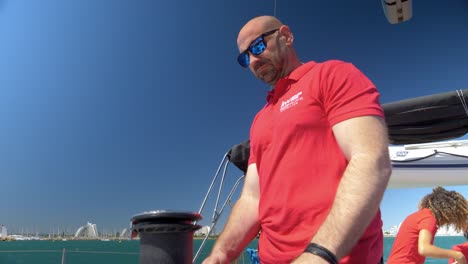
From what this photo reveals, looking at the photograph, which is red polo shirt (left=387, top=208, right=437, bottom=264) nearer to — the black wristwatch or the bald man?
the bald man

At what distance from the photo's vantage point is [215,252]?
1364mm

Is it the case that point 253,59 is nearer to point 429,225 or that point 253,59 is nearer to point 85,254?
point 429,225

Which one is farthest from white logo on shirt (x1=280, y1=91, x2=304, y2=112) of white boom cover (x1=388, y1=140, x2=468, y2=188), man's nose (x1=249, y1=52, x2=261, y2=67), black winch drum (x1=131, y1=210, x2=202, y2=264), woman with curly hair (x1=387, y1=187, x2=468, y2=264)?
white boom cover (x1=388, y1=140, x2=468, y2=188)

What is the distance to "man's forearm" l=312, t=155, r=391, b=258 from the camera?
2.51ft

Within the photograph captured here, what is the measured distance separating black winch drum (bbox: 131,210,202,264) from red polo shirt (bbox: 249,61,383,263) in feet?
0.93

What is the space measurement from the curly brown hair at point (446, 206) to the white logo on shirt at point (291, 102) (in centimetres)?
173

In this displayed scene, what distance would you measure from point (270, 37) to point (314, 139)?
525 millimetres

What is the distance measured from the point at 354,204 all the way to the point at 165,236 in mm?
504

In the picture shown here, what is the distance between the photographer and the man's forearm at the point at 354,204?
2.51 ft

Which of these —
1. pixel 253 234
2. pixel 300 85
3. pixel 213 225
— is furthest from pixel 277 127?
pixel 213 225

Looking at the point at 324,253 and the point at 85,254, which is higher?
the point at 324,253

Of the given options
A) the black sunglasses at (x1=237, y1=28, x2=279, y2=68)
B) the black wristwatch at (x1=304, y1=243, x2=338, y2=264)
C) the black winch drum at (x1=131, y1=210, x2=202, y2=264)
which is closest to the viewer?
the black wristwatch at (x1=304, y1=243, x2=338, y2=264)

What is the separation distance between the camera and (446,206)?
235 centimetres

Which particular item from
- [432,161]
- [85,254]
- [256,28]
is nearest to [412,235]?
[256,28]
